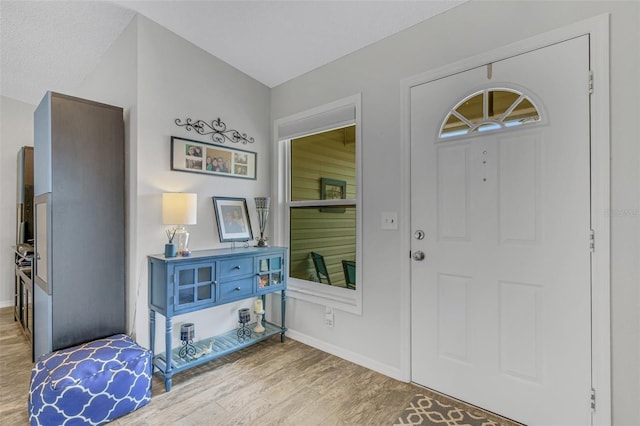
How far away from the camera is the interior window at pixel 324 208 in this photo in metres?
2.60

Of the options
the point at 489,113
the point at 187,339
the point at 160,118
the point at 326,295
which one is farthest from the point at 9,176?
the point at 489,113

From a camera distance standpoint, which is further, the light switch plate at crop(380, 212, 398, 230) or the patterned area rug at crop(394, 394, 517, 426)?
the light switch plate at crop(380, 212, 398, 230)

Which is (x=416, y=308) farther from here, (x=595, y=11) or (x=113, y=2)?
(x=113, y=2)

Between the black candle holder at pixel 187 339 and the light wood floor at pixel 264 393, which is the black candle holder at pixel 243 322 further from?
the black candle holder at pixel 187 339

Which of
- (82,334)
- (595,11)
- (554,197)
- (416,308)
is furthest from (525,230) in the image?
(82,334)

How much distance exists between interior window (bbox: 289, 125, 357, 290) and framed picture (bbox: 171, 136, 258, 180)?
45 centimetres

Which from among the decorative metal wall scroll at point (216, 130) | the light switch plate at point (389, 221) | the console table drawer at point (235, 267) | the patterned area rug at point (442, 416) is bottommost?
the patterned area rug at point (442, 416)

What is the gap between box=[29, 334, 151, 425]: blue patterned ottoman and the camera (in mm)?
1613

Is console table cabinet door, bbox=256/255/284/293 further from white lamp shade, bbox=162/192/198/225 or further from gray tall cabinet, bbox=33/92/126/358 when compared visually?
gray tall cabinet, bbox=33/92/126/358

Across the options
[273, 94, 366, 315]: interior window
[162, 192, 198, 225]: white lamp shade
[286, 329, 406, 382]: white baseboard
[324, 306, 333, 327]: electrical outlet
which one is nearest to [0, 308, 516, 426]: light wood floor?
[286, 329, 406, 382]: white baseboard

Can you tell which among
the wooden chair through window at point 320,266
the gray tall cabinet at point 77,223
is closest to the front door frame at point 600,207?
the wooden chair through window at point 320,266

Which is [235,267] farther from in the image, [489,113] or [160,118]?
[489,113]

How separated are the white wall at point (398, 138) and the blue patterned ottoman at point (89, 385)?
4.57 ft

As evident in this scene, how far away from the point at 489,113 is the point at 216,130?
2.15 metres
